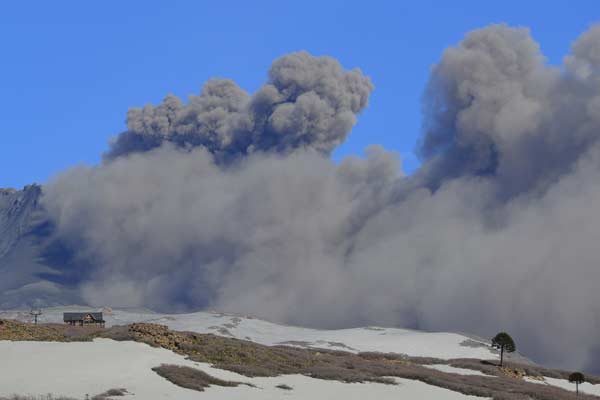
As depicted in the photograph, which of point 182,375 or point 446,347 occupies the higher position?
point 446,347

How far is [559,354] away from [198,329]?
109 metres

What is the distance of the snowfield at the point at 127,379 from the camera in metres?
34.3

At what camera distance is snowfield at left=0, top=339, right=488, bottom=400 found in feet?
113

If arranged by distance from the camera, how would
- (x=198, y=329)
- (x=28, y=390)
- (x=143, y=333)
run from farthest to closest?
(x=198, y=329)
(x=143, y=333)
(x=28, y=390)

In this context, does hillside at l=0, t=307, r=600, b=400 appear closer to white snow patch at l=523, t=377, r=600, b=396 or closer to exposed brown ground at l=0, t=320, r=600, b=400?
exposed brown ground at l=0, t=320, r=600, b=400

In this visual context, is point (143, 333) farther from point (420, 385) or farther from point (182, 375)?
point (420, 385)

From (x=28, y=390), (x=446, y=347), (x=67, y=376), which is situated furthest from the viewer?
(x=446, y=347)

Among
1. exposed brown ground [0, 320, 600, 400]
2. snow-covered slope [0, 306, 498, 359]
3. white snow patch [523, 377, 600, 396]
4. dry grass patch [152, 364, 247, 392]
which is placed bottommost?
dry grass patch [152, 364, 247, 392]

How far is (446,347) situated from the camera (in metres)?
97.6

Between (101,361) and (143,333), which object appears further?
(143,333)

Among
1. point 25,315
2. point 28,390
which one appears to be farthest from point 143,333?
point 25,315

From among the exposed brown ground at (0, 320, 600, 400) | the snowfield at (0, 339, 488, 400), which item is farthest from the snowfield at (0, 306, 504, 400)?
the exposed brown ground at (0, 320, 600, 400)

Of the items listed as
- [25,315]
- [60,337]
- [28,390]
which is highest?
[25,315]

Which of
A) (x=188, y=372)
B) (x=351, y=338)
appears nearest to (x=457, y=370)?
(x=188, y=372)
